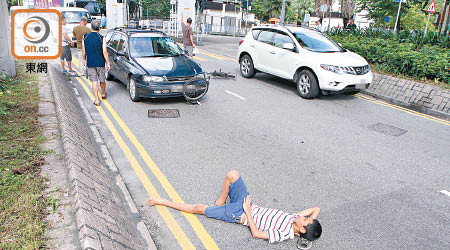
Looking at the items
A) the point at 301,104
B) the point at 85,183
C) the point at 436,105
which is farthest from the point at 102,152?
the point at 436,105

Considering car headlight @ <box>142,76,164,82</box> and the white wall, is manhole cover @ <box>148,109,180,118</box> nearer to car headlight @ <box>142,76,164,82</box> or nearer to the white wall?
car headlight @ <box>142,76,164,82</box>

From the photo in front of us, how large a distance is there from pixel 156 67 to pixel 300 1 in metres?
65.2

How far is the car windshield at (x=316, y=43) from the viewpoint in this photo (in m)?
10.9

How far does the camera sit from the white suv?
32.5ft

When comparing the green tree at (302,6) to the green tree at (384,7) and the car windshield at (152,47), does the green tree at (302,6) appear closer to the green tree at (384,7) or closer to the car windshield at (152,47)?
the green tree at (384,7)

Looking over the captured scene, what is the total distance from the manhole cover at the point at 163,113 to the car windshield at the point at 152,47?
1758 mm

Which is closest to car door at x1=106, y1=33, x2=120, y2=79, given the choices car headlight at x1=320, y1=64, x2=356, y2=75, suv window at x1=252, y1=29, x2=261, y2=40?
suv window at x1=252, y1=29, x2=261, y2=40

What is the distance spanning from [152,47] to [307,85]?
4.52 metres

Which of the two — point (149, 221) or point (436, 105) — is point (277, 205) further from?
point (436, 105)

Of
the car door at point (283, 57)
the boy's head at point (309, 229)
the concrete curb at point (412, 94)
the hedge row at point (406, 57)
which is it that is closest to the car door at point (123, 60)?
the car door at point (283, 57)

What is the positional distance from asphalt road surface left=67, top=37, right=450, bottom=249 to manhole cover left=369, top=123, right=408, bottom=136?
0.05m

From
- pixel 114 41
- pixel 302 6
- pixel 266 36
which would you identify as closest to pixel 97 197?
pixel 114 41

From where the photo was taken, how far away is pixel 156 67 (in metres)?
8.84

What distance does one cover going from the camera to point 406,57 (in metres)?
11.1
